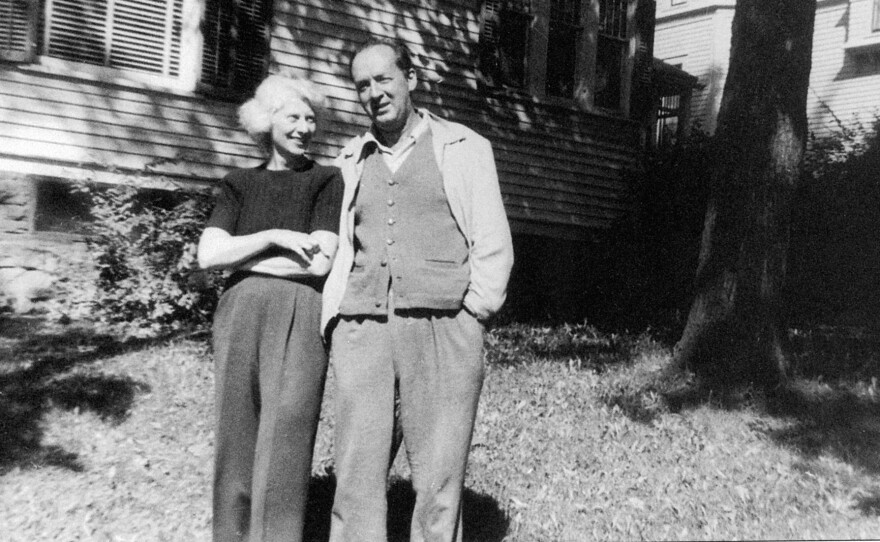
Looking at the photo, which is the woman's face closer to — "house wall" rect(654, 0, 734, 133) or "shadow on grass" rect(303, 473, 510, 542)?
"shadow on grass" rect(303, 473, 510, 542)

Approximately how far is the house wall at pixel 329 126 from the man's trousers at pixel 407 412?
448 cm

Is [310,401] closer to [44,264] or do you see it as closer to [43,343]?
[43,343]

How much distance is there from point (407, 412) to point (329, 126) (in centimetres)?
707

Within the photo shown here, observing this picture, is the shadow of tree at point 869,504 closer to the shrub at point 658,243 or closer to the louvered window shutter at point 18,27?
the shrub at point 658,243

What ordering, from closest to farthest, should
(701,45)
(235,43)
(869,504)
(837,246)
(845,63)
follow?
(869,504)
(235,43)
(837,246)
(845,63)
(701,45)

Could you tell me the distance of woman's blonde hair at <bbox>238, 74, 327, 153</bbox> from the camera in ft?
10.2

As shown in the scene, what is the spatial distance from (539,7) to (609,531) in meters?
8.79

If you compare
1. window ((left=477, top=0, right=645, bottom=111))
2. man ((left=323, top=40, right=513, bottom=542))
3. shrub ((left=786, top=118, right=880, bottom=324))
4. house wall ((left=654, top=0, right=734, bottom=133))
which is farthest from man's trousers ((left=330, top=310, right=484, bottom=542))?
house wall ((left=654, top=0, right=734, bottom=133))

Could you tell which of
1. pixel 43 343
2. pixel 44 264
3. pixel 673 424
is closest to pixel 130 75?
pixel 44 264

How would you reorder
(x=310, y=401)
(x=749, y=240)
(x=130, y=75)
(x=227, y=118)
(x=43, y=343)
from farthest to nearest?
(x=227, y=118) < (x=130, y=75) < (x=43, y=343) < (x=749, y=240) < (x=310, y=401)

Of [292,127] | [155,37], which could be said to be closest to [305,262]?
→ [292,127]

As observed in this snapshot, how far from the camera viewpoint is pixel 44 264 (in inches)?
300

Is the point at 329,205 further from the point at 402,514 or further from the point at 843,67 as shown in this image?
the point at 843,67

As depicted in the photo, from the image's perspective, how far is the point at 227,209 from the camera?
309cm
